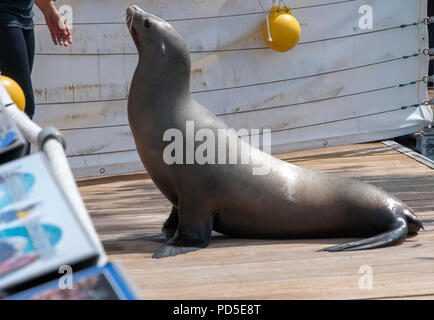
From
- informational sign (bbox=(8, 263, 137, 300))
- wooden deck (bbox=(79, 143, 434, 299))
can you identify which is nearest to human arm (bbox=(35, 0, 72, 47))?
wooden deck (bbox=(79, 143, 434, 299))

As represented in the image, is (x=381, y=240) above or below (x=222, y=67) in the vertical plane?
below

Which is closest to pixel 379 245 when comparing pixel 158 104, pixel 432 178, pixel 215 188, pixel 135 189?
pixel 215 188

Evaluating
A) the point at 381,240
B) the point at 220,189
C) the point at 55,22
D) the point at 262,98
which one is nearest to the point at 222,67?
the point at 262,98

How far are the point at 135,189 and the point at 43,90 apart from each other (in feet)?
3.07

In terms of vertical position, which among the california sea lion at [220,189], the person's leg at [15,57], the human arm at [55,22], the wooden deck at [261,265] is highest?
the human arm at [55,22]

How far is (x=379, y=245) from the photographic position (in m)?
2.68

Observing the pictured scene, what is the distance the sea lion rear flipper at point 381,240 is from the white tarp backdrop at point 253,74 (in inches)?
98.5

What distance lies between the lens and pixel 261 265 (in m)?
2.49

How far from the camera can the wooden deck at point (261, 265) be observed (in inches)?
85.3

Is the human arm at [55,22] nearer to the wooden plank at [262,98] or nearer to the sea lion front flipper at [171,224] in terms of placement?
the sea lion front flipper at [171,224]

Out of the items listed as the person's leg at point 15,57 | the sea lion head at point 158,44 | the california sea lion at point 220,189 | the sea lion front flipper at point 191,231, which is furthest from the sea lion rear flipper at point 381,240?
the person's leg at point 15,57

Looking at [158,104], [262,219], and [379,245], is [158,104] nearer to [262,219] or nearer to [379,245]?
[262,219]

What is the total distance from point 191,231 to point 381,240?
2.41 ft

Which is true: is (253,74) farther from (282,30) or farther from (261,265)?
(261,265)
